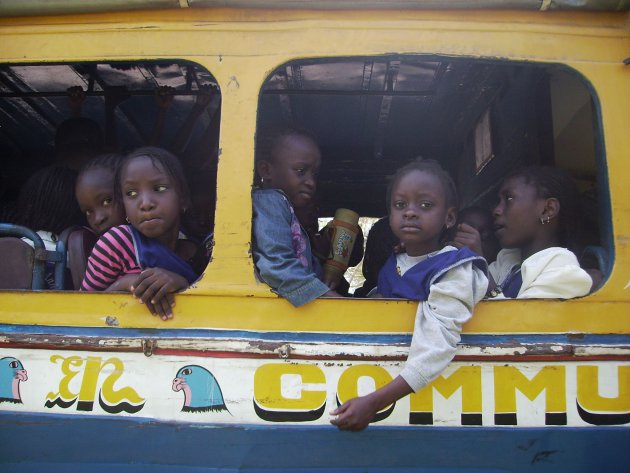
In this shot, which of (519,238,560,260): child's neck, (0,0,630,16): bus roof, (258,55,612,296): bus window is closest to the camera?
(0,0,630,16): bus roof

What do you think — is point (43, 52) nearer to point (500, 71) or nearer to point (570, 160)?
point (500, 71)

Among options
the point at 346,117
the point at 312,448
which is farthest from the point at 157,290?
the point at 346,117

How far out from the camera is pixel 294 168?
2.39 m

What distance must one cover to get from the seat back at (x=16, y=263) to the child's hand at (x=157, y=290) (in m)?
0.51

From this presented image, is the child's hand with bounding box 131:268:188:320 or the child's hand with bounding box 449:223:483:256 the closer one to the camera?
the child's hand with bounding box 131:268:188:320

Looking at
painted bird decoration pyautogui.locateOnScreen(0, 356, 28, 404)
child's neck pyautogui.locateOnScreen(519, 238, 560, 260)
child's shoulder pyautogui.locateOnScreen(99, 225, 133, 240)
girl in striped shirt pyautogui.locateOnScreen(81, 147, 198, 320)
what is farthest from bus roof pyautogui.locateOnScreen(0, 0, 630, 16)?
painted bird decoration pyautogui.locateOnScreen(0, 356, 28, 404)

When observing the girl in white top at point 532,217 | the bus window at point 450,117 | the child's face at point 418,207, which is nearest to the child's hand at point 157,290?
the child's face at point 418,207

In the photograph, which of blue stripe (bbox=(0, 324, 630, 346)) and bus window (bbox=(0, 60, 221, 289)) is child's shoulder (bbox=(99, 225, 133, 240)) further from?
bus window (bbox=(0, 60, 221, 289))

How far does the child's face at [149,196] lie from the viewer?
81.4 inches

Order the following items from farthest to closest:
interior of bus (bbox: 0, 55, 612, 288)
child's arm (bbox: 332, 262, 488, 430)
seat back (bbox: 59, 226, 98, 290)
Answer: interior of bus (bbox: 0, 55, 612, 288) < seat back (bbox: 59, 226, 98, 290) < child's arm (bbox: 332, 262, 488, 430)

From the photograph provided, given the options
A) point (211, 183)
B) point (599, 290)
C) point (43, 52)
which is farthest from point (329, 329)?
point (211, 183)

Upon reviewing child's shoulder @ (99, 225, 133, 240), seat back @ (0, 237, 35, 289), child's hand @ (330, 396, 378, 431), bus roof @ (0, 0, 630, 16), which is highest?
bus roof @ (0, 0, 630, 16)

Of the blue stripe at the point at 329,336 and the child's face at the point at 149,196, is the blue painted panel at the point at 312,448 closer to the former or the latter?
the blue stripe at the point at 329,336

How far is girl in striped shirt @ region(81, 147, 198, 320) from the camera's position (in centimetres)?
201
